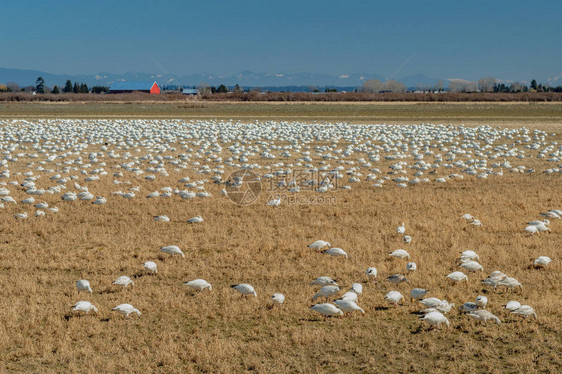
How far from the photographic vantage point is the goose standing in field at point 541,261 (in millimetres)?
10805

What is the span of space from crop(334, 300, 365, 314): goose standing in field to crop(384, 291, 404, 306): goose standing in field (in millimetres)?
570

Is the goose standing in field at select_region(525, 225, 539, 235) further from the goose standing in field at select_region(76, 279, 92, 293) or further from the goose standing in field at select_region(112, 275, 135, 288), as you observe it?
the goose standing in field at select_region(76, 279, 92, 293)

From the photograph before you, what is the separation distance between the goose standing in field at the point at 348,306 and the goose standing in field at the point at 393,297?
57 cm

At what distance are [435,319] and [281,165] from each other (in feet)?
56.0

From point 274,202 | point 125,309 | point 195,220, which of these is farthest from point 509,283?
point 274,202

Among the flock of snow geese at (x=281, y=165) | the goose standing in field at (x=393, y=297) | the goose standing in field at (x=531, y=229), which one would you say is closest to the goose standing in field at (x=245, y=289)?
the flock of snow geese at (x=281, y=165)

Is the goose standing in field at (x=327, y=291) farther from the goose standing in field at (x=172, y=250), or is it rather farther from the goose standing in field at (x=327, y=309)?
the goose standing in field at (x=172, y=250)

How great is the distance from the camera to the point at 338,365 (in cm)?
727

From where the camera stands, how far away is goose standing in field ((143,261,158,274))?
10422 mm

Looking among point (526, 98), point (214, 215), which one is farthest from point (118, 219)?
point (526, 98)

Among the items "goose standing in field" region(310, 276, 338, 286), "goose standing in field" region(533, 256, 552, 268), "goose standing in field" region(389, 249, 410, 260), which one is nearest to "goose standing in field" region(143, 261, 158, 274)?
"goose standing in field" region(310, 276, 338, 286)

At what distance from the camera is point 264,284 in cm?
1013

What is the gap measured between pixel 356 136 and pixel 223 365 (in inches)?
1249

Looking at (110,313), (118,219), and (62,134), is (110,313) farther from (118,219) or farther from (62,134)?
(62,134)
